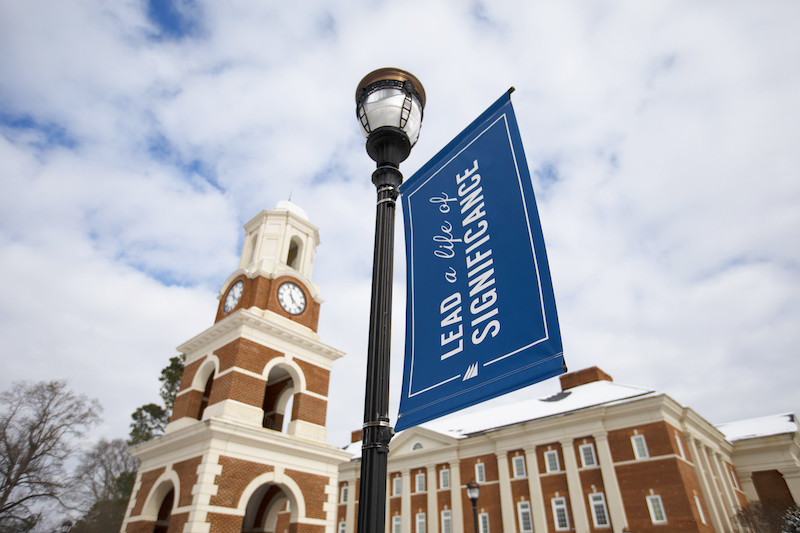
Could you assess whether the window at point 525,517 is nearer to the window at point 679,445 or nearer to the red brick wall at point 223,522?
the window at point 679,445

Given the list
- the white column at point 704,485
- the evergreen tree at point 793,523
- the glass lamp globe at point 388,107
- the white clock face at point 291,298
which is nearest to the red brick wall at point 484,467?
the white column at point 704,485

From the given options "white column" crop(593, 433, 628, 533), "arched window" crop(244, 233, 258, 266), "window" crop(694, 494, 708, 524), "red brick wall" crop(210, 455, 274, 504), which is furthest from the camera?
"white column" crop(593, 433, 628, 533)

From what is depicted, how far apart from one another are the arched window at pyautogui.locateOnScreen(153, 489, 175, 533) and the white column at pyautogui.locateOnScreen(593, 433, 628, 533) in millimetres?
27141

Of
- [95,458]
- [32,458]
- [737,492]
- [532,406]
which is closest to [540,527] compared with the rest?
[532,406]

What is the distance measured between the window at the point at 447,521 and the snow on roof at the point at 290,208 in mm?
29709

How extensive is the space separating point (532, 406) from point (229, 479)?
3218 centimetres

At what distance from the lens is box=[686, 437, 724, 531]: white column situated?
31359 millimetres

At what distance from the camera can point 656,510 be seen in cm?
2958

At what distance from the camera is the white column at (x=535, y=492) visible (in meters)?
34.0

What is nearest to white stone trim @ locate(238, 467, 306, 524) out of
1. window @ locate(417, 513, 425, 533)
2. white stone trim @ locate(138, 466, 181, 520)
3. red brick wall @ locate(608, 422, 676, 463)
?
white stone trim @ locate(138, 466, 181, 520)

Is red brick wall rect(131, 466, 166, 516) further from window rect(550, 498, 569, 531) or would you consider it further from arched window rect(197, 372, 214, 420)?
window rect(550, 498, 569, 531)

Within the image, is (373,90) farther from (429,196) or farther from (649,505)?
(649,505)

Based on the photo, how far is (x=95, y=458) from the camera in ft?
135

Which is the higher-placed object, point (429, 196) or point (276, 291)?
point (276, 291)
